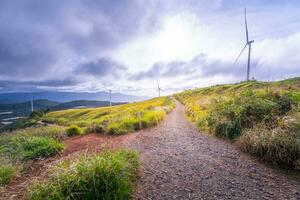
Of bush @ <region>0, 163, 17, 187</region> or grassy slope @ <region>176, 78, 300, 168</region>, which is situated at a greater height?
grassy slope @ <region>176, 78, 300, 168</region>

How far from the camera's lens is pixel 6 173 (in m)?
6.57

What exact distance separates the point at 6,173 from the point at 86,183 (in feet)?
11.9

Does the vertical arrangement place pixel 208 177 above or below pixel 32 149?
below

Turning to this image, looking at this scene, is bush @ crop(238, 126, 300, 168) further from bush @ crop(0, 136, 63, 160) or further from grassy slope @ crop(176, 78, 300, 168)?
bush @ crop(0, 136, 63, 160)

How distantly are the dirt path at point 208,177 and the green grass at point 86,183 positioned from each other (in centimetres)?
73

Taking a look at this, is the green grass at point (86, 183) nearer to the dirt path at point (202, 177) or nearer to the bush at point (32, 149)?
the dirt path at point (202, 177)

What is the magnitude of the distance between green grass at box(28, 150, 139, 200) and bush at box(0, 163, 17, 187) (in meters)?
2.30

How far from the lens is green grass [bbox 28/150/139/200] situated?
4.33 m

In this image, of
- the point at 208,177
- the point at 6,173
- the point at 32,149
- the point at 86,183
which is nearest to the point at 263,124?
the point at 208,177

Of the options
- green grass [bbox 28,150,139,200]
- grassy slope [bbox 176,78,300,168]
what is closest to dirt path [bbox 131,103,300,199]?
grassy slope [bbox 176,78,300,168]

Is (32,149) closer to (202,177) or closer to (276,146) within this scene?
(202,177)

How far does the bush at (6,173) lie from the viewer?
630 cm

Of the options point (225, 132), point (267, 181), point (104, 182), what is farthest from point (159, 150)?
point (104, 182)

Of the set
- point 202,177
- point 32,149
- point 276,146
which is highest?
point 276,146
